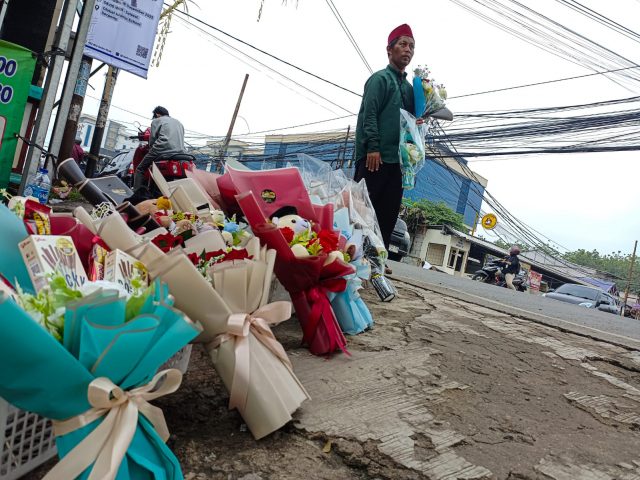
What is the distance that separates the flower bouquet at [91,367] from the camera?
776mm

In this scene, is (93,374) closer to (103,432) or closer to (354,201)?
(103,432)

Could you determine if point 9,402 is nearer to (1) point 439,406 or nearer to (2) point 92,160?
(1) point 439,406

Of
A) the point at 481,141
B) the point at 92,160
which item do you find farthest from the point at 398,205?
the point at 481,141

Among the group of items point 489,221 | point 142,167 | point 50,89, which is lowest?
point 142,167

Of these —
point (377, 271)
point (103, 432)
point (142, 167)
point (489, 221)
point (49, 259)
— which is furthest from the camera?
point (489, 221)

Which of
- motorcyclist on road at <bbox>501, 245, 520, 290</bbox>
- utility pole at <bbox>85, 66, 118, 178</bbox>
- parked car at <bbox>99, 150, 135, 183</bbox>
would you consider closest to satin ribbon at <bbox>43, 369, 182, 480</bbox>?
utility pole at <bbox>85, 66, 118, 178</bbox>

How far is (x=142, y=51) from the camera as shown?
18.1ft

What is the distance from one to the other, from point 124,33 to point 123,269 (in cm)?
503

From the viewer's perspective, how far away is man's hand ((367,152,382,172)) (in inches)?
126

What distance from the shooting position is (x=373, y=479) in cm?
115

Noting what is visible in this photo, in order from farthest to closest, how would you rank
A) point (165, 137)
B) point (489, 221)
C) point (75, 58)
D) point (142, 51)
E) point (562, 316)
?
point (489, 221), point (142, 51), point (165, 137), point (562, 316), point (75, 58)

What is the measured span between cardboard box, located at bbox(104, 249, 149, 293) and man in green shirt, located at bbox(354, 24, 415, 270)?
7.42ft

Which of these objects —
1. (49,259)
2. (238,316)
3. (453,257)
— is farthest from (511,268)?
(49,259)

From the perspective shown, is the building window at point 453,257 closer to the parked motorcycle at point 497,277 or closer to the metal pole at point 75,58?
the parked motorcycle at point 497,277
